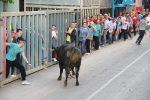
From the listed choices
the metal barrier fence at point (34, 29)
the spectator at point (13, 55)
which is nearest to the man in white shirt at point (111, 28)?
the metal barrier fence at point (34, 29)

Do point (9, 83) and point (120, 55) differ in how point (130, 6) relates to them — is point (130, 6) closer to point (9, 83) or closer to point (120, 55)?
point (120, 55)

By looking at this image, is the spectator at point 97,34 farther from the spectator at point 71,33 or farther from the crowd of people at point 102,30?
the spectator at point 71,33

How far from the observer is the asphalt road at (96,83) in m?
10.5

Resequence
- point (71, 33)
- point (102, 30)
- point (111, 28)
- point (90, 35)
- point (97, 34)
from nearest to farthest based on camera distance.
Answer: point (71, 33)
point (90, 35)
point (97, 34)
point (102, 30)
point (111, 28)

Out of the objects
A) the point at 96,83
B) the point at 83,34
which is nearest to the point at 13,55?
the point at 96,83

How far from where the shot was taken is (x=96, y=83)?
1212 centimetres

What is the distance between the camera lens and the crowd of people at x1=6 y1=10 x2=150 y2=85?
11.8 metres

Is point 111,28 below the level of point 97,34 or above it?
above

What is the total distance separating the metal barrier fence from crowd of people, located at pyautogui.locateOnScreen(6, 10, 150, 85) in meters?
0.23

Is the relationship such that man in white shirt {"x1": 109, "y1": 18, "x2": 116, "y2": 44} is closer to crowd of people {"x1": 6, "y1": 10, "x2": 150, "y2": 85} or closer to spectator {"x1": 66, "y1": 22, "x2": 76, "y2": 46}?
crowd of people {"x1": 6, "y1": 10, "x2": 150, "y2": 85}

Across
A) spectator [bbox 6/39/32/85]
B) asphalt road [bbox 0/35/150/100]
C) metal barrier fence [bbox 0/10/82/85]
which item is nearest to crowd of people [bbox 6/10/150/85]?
spectator [bbox 6/39/32/85]

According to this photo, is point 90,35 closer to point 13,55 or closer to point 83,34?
point 83,34

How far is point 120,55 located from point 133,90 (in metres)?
7.17

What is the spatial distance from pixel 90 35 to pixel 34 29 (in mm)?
5259
